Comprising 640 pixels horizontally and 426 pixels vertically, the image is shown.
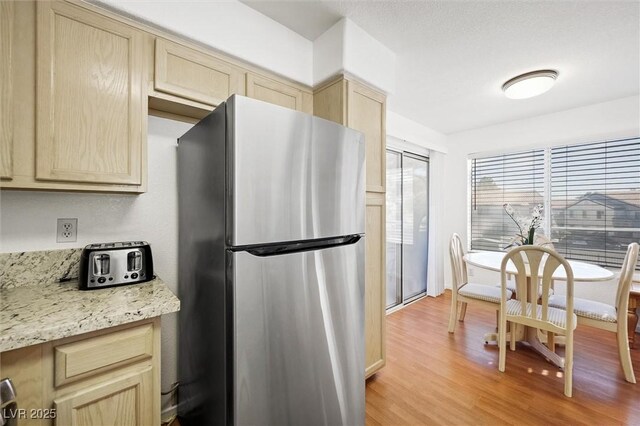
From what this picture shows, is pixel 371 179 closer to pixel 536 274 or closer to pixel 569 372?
pixel 536 274

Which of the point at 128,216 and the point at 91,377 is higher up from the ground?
the point at 128,216

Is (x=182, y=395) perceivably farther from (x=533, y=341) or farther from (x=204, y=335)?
(x=533, y=341)

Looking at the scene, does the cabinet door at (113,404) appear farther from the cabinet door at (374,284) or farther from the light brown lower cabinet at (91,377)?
the cabinet door at (374,284)

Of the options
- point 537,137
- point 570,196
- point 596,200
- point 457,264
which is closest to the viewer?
point 457,264

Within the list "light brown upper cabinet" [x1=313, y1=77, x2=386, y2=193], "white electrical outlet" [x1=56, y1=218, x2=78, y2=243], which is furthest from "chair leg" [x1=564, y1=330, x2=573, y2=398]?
"white electrical outlet" [x1=56, y1=218, x2=78, y2=243]

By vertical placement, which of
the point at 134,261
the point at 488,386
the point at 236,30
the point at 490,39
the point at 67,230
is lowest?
the point at 488,386

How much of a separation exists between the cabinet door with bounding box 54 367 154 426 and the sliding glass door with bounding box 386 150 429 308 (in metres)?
2.83

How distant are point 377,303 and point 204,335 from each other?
4.07ft

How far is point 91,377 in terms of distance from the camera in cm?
89

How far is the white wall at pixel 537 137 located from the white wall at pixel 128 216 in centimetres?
384

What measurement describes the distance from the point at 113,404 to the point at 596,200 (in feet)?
15.0

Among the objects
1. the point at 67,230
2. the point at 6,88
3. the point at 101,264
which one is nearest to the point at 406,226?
the point at 101,264

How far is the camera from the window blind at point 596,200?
2.91 m

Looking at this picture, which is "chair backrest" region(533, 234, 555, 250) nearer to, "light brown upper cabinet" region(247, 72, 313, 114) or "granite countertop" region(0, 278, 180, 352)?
"light brown upper cabinet" region(247, 72, 313, 114)
